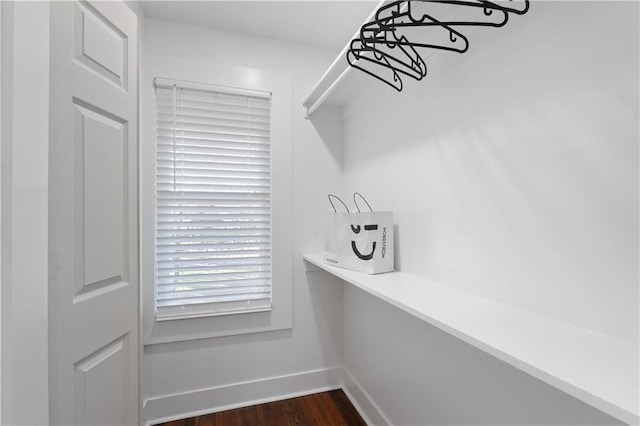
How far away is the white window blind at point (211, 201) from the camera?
179 centimetres

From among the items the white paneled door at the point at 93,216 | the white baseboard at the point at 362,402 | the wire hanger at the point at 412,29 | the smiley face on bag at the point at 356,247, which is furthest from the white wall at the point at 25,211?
the white baseboard at the point at 362,402

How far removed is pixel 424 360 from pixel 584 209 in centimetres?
92

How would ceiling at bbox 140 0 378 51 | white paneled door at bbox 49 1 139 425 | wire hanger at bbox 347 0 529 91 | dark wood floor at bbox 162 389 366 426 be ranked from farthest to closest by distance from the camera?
dark wood floor at bbox 162 389 366 426, ceiling at bbox 140 0 378 51, white paneled door at bbox 49 1 139 425, wire hanger at bbox 347 0 529 91

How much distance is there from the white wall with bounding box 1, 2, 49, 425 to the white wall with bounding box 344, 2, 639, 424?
1.31 meters

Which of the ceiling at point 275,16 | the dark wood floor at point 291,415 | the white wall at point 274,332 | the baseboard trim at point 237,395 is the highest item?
the ceiling at point 275,16

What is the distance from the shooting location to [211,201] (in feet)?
6.08

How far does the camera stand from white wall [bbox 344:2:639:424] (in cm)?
69

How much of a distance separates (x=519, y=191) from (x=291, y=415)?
1748mm

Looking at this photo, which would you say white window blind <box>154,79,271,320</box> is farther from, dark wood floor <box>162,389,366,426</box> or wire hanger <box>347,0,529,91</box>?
wire hanger <box>347,0,529,91</box>

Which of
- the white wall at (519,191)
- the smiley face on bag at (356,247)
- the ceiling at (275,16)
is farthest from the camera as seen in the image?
the ceiling at (275,16)

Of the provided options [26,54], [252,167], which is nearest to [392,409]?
[252,167]

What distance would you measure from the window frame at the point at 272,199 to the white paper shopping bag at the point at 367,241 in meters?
0.56

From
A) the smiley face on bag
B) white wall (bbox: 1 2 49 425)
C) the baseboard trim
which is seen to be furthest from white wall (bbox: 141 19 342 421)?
white wall (bbox: 1 2 49 425)

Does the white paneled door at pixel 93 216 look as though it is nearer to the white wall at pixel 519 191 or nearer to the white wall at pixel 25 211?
the white wall at pixel 25 211
